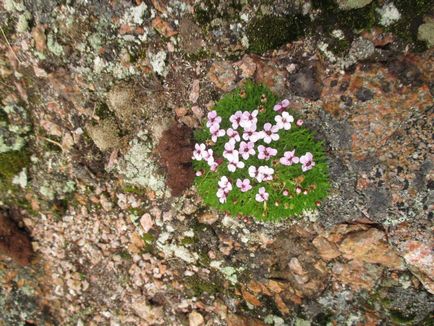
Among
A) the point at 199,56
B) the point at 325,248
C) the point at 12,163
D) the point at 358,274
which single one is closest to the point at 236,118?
the point at 199,56

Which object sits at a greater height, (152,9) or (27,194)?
(152,9)

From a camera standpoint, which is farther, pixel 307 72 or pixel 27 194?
pixel 27 194

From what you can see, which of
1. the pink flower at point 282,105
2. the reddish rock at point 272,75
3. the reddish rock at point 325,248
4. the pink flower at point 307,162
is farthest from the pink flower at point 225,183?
the reddish rock at point 325,248

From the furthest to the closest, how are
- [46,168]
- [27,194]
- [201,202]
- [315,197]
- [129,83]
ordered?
[27,194] → [46,168] → [201,202] → [129,83] → [315,197]

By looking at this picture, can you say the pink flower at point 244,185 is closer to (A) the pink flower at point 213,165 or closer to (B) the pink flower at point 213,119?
(A) the pink flower at point 213,165

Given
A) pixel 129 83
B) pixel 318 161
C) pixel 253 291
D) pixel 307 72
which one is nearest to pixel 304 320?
pixel 253 291

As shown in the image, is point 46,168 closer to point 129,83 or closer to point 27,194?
point 27,194
